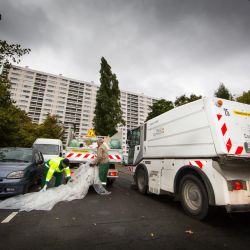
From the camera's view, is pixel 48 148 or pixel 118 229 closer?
pixel 118 229

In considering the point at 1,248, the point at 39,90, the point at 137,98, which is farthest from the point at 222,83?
the point at 137,98

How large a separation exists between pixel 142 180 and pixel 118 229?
3.89m

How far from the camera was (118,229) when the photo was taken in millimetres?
3805

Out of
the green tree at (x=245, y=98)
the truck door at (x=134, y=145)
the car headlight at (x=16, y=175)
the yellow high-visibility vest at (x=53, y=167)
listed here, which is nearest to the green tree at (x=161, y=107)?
the green tree at (x=245, y=98)

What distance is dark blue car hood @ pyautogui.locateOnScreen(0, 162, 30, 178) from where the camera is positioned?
5.64m

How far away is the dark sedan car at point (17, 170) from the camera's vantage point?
554 cm

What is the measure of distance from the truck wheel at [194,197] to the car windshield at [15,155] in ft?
17.8

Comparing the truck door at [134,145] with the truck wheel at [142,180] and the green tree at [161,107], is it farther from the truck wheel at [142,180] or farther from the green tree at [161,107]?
the green tree at [161,107]

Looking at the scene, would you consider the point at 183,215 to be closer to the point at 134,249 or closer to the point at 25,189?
the point at 134,249

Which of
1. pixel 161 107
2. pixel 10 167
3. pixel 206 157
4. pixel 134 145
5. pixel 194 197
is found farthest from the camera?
pixel 161 107

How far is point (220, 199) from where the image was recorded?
398 cm

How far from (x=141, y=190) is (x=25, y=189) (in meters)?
4.11

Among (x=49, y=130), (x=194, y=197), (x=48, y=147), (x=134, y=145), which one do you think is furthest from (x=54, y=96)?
(x=194, y=197)

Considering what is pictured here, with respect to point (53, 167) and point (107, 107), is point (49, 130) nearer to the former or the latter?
point (107, 107)
